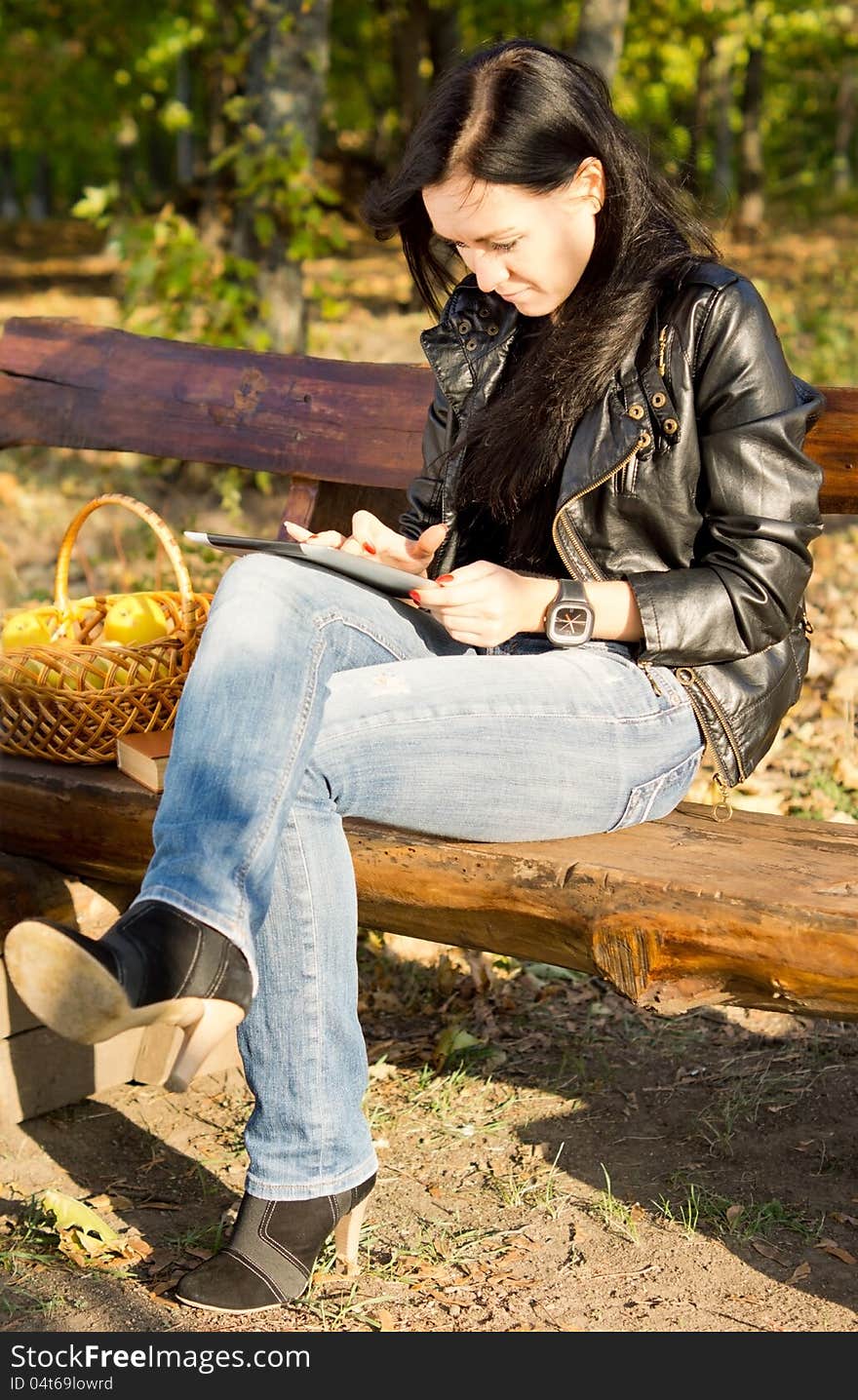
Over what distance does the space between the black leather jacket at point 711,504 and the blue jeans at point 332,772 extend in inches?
4.3

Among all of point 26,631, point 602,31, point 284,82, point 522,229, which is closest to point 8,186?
point 602,31

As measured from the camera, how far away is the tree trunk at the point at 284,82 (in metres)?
6.80

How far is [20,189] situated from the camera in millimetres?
48156

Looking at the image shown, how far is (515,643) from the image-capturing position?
2.73m

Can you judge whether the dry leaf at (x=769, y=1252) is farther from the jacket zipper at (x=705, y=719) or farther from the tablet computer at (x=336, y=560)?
the tablet computer at (x=336, y=560)

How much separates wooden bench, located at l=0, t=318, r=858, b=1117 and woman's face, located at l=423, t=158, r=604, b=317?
2.19 ft

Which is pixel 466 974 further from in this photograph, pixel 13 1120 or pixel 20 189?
pixel 20 189

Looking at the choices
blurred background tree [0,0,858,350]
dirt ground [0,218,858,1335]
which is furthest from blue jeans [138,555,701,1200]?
blurred background tree [0,0,858,350]

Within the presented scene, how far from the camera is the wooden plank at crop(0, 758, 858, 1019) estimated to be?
2.19 metres

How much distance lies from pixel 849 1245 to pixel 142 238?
5.73 m

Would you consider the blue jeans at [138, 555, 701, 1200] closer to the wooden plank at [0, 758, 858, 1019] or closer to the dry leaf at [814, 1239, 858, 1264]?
the wooden plank at [0, 758, 858, 1019]

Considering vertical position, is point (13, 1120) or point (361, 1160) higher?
point (361, 1160)

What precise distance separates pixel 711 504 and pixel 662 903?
0.68 meters
